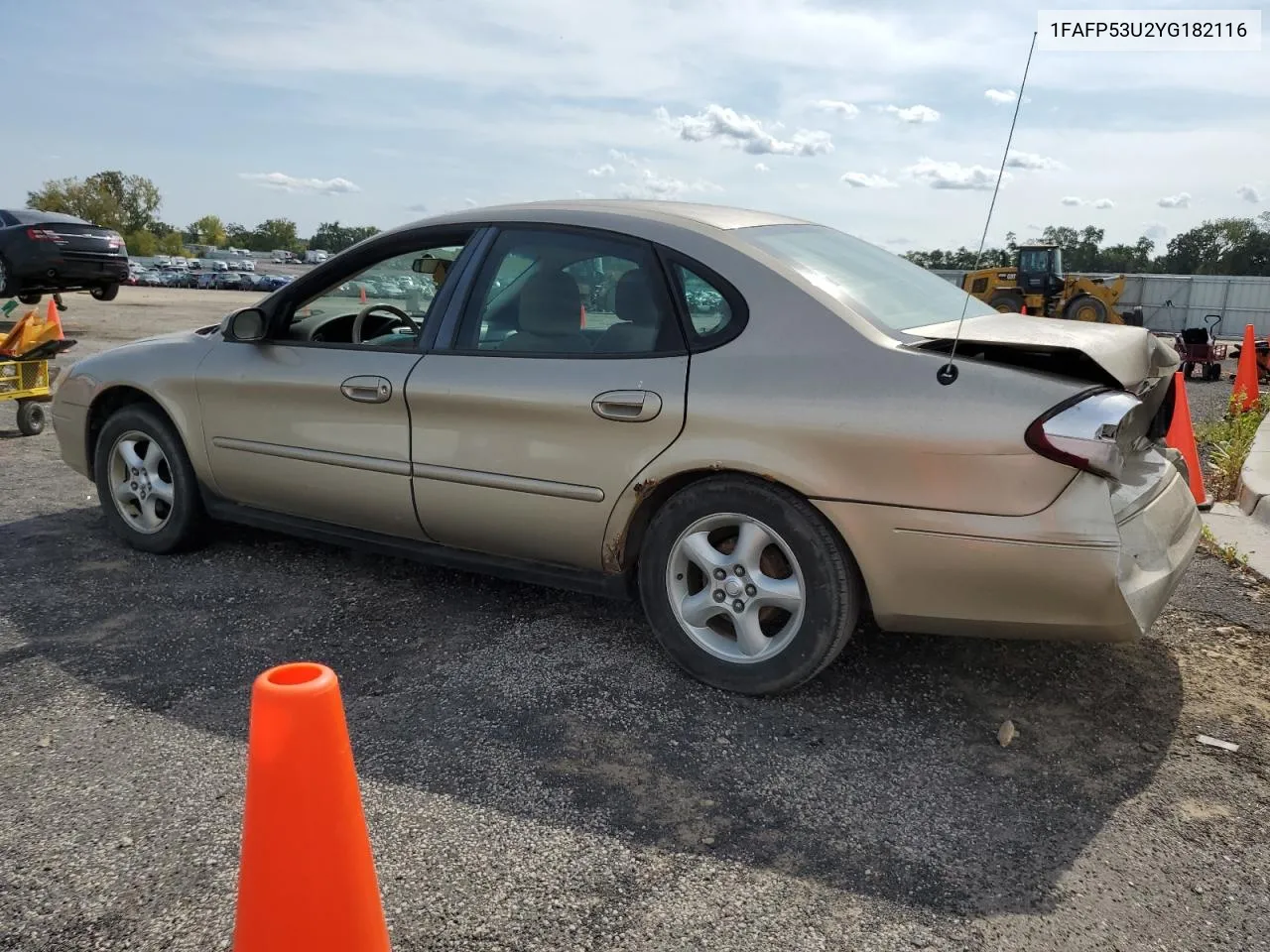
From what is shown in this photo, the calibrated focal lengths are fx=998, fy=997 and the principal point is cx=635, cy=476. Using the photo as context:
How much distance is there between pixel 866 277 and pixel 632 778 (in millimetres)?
1918

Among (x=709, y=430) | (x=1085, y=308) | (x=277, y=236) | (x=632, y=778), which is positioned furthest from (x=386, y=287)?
(x=277, y=236)

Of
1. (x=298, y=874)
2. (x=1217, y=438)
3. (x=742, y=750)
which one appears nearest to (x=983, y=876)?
(x=742, y=750)

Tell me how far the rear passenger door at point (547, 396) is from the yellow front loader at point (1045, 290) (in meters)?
18.9

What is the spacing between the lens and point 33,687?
10.9 feet

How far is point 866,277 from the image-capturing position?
3545 mm

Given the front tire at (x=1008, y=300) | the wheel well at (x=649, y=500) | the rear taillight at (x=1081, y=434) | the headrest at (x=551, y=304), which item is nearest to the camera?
the rear taillight at (x=1081, y=434)

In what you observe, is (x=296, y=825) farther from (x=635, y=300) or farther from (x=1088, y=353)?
(x=1088, y=353)

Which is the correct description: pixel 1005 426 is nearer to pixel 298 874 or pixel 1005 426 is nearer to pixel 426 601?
pixel 298 874

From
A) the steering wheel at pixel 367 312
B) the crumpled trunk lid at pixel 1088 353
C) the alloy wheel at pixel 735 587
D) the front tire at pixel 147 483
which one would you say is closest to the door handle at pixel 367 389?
the steering wheel at pixel 367 312

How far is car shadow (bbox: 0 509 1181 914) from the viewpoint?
254 cm

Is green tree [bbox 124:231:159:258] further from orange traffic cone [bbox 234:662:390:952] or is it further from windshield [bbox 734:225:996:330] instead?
orange traffic cone [bbox 234:662:390:952]

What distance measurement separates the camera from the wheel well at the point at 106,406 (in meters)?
4.68

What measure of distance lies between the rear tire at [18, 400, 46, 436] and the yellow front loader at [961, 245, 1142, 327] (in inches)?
707

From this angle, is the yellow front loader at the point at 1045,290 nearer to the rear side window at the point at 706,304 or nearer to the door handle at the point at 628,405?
the rear side window at the point at 706,304
